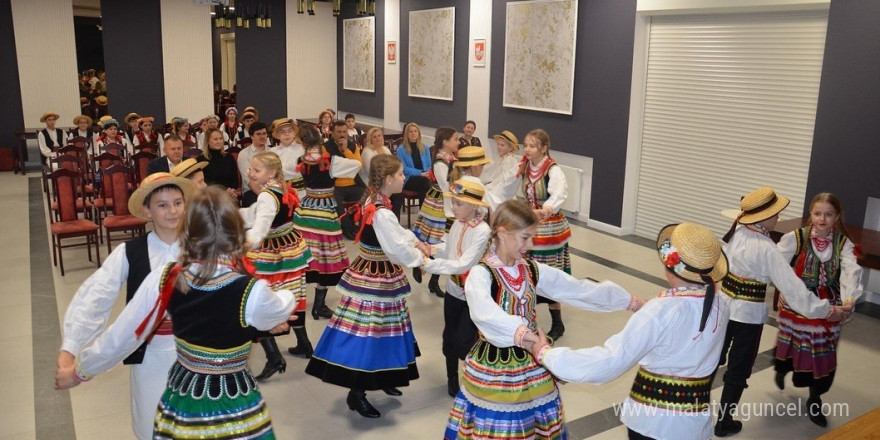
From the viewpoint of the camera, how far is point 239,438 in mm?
2430

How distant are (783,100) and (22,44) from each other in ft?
41.7

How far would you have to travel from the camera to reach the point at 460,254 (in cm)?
413

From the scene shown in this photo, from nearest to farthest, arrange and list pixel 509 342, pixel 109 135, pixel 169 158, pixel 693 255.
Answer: pixel 693 255 < pixel 509 342 < pixel 169 158 < pixel 109 135

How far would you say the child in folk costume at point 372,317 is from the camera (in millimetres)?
4090

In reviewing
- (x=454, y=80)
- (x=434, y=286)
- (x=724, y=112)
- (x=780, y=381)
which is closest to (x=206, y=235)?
(x=780, y=381)

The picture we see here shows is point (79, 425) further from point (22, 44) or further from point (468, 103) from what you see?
point (22, 44)

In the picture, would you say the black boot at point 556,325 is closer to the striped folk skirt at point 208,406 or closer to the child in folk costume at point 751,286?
the child in folk costume at point 751,286

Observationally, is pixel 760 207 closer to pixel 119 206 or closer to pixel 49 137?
pixel 119 206

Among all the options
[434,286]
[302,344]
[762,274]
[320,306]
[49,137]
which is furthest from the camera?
[49,137]

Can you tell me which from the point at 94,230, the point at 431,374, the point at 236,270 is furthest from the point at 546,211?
the point at 94,230

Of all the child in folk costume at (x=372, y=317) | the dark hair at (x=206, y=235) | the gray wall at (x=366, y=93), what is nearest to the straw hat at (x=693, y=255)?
the dark hair at (x=206, y=235)

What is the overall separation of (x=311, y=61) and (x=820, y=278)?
1342 cm

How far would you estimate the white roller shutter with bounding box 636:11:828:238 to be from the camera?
7203 millimetres

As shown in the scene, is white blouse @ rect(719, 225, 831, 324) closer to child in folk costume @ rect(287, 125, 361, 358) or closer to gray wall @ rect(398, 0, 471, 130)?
child in folk costume @ rect(287, 125, 361, 358)
